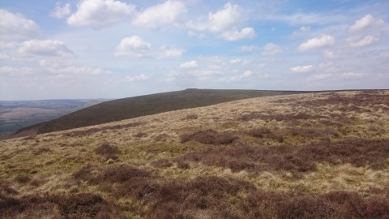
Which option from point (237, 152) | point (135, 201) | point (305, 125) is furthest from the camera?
point (305, 125)

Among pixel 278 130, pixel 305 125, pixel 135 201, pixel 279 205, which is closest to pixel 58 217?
pixel 135 201

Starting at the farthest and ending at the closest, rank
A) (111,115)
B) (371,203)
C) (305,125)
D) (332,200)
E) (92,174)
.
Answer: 1. (111,115)
2. (305,125)
3. (92,174)
4. (332,200)
5. (371,203)

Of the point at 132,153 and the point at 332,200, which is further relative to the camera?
the point at 132,153

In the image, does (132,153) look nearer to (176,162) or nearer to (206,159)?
(176,162)

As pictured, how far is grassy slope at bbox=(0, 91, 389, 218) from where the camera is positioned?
9062mm

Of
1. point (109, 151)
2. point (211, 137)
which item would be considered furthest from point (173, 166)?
point (211, 137)

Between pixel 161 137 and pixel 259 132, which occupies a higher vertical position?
pixel 259 132

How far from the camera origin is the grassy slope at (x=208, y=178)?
9.06 m

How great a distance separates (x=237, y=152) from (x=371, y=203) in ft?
31.7

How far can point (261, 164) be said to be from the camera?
14750 mm

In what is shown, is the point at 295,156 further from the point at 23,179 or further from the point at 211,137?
the point at 23,179

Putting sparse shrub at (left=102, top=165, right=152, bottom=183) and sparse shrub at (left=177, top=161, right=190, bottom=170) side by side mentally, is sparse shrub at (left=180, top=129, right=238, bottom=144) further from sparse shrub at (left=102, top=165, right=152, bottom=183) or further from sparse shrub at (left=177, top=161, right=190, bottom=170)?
sparse shrub at (left=102, top=165, right=152, bottom=183)

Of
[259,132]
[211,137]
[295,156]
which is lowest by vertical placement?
[295,156]

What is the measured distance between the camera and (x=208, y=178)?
12.2 m
